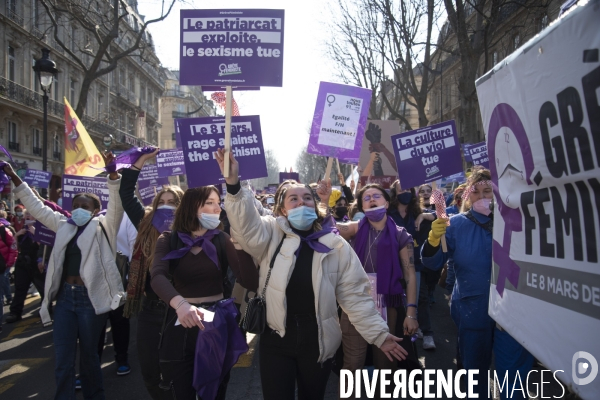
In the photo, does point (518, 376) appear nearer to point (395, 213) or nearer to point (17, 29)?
point (395, 213)

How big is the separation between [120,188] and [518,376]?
10.4 feet

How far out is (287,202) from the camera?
3338 mm

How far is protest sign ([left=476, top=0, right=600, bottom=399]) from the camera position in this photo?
1517mm

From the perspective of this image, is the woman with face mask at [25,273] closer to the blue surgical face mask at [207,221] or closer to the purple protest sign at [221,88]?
the purple protest sign at [221,88]

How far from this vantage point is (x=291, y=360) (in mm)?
3082

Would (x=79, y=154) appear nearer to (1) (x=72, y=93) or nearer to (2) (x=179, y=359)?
(2) (x=179, y=359)

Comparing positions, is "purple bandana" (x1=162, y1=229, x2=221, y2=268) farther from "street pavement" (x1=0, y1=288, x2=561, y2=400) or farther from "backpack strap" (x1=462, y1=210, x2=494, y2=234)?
"backpack strap" (x1=462, y1=210, x2=494, y2=234)

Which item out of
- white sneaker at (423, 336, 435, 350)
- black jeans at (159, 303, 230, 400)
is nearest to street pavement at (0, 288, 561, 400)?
white sneaker at (423, 336, 435, 350)

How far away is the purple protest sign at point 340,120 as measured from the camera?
6770mm

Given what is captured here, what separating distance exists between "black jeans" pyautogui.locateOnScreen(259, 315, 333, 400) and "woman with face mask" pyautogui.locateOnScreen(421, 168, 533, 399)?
1192 millimetres

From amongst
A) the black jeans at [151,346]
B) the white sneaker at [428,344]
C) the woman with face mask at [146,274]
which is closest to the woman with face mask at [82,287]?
the woman with face mask at [146,274]

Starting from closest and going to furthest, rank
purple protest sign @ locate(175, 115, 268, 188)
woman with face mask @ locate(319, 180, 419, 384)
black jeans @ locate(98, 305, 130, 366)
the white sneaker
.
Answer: woman with face mask @ locate(319, 180, 419, 384) < black jeans @ locate(98, 305, 130, 366) < purple protest sign @ locate(175, 115, 268, 188) < the white sneaker

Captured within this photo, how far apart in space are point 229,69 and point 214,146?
6.24ft

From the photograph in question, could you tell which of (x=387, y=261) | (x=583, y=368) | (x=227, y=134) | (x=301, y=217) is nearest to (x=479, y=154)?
(x=387, y=261)
